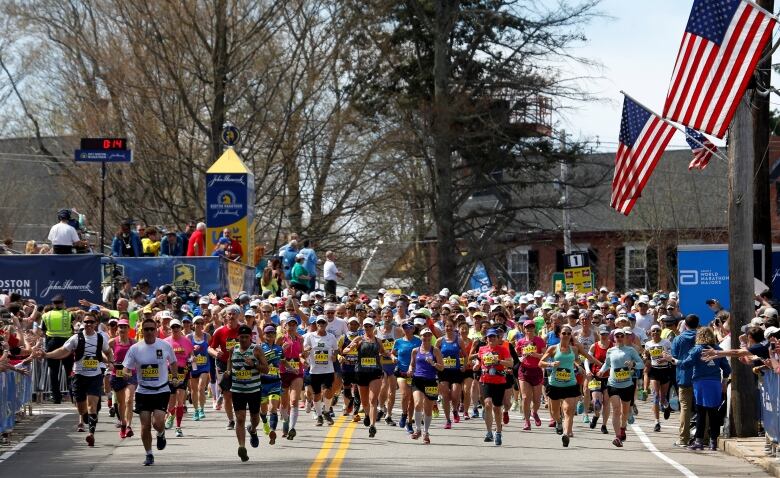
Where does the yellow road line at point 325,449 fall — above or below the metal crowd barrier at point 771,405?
below

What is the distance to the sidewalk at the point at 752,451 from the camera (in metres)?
17.0

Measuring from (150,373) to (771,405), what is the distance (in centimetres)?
808

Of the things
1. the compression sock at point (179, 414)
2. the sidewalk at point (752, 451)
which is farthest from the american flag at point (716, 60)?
the compression sock at point (179, 414)

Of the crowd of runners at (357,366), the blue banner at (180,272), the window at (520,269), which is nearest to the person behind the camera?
the crowd of runners at (357,366)

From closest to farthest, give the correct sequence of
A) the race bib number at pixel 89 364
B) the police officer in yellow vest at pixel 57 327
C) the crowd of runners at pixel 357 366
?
the crowd of runners at pixel 357 366 < the race bib number at pixel 89 364 < the police officer in yellow vest at pixel 57 327

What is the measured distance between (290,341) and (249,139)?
2223cm

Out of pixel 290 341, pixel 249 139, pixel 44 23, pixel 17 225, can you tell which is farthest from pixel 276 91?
pixel 17 225

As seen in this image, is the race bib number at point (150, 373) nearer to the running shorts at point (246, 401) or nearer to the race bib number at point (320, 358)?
the running shorts at point (246, 401)

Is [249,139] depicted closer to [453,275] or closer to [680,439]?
[453,275]

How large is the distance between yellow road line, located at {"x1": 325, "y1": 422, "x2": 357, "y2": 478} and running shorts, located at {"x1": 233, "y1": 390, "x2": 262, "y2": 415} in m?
1.26

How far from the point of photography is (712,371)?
65.0 feet

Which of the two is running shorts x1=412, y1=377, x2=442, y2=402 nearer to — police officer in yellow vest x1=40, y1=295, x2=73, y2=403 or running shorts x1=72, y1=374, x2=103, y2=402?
running shorts x1=72, y1=374, x2=103, y2=402

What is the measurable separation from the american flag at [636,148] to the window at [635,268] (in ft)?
138

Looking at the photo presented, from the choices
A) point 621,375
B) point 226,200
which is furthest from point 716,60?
point 226,200
